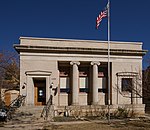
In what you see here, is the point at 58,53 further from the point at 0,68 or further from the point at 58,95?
the point at 0,68

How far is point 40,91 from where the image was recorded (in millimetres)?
27484

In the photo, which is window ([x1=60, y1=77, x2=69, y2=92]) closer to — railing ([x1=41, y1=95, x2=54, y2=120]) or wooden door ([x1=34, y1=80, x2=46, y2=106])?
wooden door ([x1=34, y1=80, x2=46, y2=106])

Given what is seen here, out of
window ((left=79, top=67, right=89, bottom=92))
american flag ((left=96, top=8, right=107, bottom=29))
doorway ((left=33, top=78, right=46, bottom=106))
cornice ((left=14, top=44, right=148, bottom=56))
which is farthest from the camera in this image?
window ((left=79, top=67, right=89, bottom=92))

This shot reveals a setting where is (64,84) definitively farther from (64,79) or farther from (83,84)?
(83,84)

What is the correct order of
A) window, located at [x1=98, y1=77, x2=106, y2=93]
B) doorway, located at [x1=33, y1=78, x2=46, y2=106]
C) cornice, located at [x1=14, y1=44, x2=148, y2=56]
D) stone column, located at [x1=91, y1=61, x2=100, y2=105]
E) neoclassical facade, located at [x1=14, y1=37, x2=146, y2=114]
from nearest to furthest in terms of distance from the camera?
cornice, located at [x1=14, y1=44, x2=148, y2=56]
neoclassical facade, located at [x1=14, y1=37, x2=146, y2=114]
stone column, located at [x1=91, y1=61, x2=100, y2=105]
doorway, located at [x1=33, y1=78, x2=46, y2=106]
window, located at [x1=98, y1=77, x2=106, y2=93]

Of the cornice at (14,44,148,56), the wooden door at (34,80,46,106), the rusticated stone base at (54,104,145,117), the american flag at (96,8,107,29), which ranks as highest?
the american flag at (96,8,107,29)

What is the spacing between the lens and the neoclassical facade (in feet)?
84.8

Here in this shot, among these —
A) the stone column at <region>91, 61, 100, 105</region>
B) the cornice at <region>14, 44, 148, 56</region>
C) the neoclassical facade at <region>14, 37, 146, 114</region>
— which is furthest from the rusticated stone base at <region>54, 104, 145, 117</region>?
the cornice at <region>14, 44, 148, 56</region>

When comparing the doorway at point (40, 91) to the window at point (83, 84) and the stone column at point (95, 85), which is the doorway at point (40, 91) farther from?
the stone column at point (95, 85)

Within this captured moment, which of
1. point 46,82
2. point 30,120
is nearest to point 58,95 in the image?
point 46,82

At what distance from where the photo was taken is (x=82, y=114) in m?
25.9

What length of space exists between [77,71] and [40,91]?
4.78 m

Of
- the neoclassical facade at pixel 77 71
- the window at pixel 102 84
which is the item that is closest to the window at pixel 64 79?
the neoclassical facade at pixel 77 71

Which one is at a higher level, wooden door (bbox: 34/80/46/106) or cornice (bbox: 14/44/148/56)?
cornice (bbox: 14/44/148/56)
